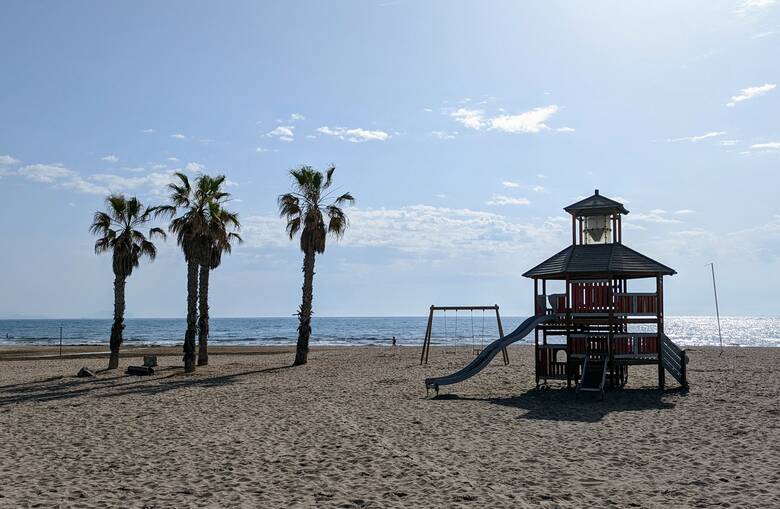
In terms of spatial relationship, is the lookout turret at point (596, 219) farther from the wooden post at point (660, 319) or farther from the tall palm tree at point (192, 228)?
the tall palm tree at point (192, 228)

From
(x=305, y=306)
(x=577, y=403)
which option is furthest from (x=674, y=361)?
(x=305, y=306)

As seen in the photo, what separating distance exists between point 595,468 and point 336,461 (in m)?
3.81

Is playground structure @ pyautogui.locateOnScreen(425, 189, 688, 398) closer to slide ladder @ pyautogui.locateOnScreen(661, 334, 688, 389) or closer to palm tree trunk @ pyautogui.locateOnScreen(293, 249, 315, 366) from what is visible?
slide ladder @ pyautogui.locateOnScreen(661, 334, 688, 389)

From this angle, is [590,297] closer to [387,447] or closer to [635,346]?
[635,346]

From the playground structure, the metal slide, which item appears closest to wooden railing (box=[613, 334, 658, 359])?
the playground structure

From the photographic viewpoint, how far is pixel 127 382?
76.1ft

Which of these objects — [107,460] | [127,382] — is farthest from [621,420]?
[127,382]

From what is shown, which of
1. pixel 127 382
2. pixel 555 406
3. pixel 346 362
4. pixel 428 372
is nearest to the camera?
pixel 555 406

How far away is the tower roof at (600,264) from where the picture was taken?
19.6m

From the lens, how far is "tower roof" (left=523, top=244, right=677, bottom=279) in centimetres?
1956

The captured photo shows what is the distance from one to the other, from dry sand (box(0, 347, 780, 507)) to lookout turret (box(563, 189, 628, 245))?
15.2 ft

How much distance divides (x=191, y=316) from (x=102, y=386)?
20.3 ft

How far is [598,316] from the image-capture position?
19672mm

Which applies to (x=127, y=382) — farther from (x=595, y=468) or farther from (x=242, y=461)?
A: (x=595, y=468)
